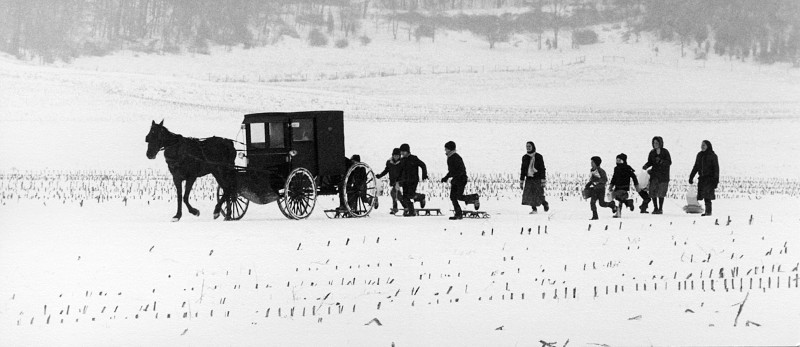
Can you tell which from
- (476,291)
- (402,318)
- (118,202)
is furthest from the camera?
(118,202)

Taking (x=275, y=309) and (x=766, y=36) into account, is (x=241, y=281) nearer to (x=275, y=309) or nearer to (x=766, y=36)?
(x=275, y=309)

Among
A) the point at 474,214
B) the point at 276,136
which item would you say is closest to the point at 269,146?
the point at 276,136

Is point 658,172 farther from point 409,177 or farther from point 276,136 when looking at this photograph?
point 276,136

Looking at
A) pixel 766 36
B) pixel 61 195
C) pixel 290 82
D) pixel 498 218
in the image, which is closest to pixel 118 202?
pixel 61 195

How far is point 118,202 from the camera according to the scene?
21453 mm

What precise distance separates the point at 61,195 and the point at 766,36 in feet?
205

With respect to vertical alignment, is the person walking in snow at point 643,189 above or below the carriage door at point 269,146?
below

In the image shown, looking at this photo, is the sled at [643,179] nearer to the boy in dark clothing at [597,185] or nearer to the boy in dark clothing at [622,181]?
the boy in dark clothing at [622,181]

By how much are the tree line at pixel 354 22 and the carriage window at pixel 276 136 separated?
3656 centimetres

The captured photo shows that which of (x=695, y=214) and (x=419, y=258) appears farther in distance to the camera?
(x=695, y=214)

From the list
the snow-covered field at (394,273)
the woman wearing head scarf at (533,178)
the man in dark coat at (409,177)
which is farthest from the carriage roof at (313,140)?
the woman wearing head scarf at (533,178)

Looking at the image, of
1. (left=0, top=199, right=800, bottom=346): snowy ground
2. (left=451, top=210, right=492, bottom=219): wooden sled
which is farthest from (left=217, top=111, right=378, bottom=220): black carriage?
(left=451, top=210, right=492, bottom=219): wooden sled

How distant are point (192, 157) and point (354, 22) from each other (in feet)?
287

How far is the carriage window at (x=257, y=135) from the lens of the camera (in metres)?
19.3
